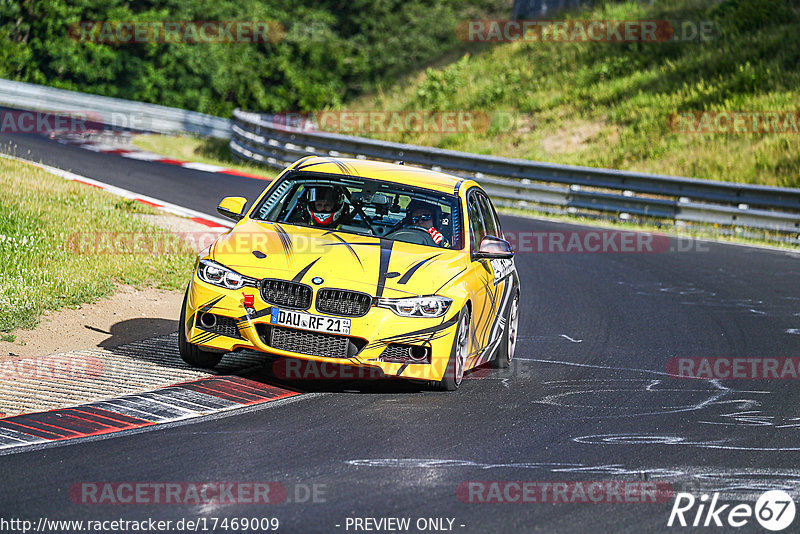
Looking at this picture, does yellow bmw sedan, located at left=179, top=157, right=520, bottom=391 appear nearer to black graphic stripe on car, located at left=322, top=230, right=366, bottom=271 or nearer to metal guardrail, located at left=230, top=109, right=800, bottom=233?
black graphic stripe on car, located at left=322, top=230, right=366, bottom=271

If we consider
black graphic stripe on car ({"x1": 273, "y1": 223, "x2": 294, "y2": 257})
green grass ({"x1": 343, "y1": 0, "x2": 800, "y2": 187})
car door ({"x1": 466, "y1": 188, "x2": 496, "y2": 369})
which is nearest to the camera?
black graphic stripe on car ({"x1": 273, "y1": 223, "x2": 294, "y2": 257})

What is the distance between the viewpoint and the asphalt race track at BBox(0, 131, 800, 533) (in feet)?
17.7

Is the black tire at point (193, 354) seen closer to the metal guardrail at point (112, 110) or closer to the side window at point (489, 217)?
the side window at point (489, 217)

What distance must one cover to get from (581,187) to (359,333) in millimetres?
16884

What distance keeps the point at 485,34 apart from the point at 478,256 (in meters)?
40.4

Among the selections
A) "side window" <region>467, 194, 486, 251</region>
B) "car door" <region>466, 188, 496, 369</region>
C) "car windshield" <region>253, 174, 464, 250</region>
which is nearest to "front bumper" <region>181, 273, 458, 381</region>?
"car door" <region>466, 188, 496, 369</region>

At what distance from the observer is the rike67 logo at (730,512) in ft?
18.0

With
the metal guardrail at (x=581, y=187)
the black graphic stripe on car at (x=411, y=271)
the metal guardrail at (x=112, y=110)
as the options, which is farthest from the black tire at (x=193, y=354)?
the metal guardrail at (x=112, y=110)

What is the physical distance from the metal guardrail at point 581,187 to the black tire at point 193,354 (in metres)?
14.7

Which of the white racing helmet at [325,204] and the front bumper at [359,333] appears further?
the white racing helmet at [325,204]

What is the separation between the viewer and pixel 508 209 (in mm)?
23375

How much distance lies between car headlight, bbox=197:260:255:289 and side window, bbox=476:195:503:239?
2.78 metres

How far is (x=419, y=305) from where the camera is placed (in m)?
7.74

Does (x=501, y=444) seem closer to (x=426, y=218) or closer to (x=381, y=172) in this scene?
(x=426, y=218)
